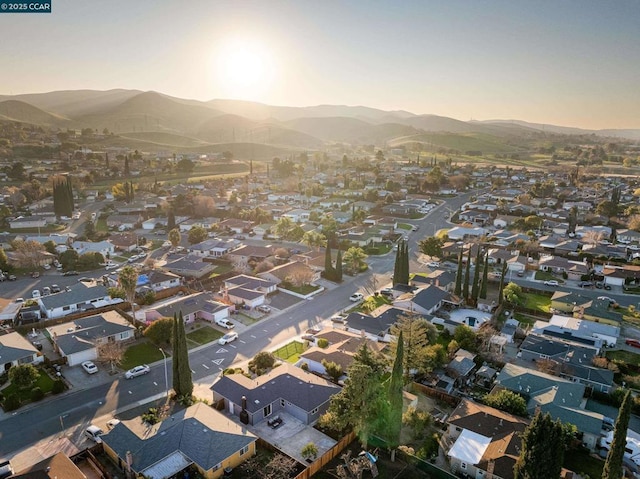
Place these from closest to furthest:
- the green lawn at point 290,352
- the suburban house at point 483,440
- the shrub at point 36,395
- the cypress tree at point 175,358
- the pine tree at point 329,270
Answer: the suburban house at point 483,440 < the cypress tree at point 175,358 < the shrub at point 36,395 < the green lawn at point 290,352 < the pine tree at point 329,270

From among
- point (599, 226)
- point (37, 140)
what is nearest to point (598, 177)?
point (599, 226)

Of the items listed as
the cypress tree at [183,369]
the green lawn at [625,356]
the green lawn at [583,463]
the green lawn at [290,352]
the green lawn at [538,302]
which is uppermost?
the cypress tree at [183,369]

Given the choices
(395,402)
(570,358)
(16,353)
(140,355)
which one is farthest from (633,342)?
(16,353)

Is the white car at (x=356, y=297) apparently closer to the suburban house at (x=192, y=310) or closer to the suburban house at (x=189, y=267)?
the suburban house at (x=192, y=310)

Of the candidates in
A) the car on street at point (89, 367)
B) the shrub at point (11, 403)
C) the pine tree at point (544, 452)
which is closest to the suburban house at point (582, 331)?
the pine tree at point (544, 452)

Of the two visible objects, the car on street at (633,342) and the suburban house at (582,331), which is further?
the car on street at (633,342)

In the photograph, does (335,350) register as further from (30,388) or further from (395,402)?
(30,388)
